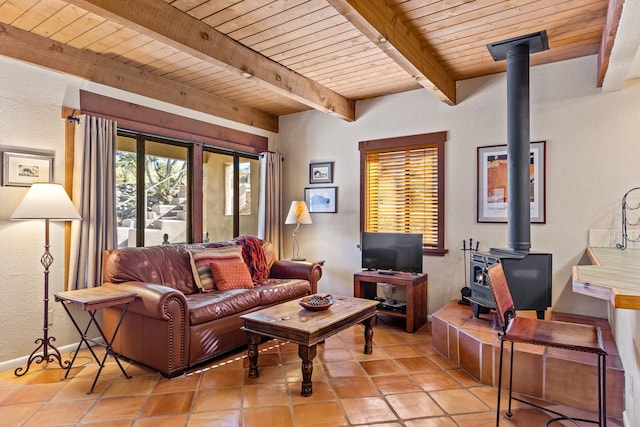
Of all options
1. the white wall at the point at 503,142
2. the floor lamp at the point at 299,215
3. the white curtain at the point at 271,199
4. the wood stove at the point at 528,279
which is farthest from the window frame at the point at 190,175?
the wood stove at the point at 528,279

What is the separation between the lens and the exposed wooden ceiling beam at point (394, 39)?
7.32ft

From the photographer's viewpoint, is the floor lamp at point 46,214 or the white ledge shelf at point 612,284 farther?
the floor lamp at point 46,214

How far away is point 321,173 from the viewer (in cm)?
498

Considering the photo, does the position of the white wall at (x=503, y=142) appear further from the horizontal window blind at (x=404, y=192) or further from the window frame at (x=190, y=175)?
the window frame at (x=190, y=175)

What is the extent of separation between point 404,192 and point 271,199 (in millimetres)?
1732

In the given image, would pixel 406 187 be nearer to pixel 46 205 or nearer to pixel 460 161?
pixel 460 161

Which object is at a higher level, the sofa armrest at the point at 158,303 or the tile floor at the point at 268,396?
the sofa armrest at the point at 158,303

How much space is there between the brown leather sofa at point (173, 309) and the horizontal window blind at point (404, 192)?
142 cm

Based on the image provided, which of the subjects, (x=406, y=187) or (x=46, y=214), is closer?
(x=46, y=214)

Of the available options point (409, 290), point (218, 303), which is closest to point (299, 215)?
point (409, 290)

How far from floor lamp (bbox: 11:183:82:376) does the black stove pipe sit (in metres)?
3.52

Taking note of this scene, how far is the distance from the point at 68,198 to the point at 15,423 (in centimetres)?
156

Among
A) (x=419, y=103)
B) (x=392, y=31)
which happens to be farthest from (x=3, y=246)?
(x=419, y=103)

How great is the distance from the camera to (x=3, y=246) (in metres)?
2.88
